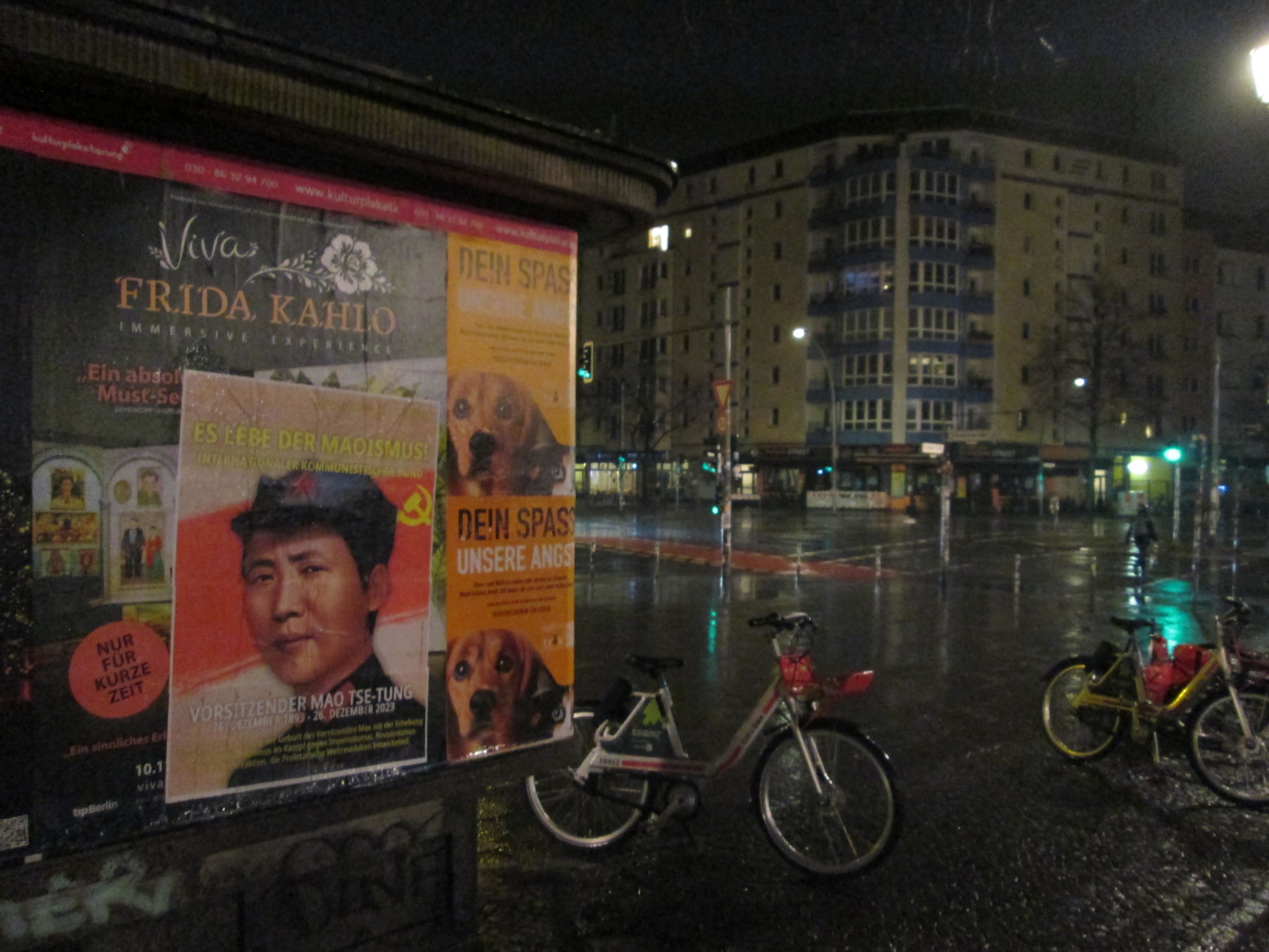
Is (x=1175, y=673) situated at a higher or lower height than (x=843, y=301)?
lower

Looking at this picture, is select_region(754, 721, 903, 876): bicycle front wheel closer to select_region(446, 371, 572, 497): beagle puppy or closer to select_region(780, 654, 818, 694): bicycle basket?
select_region(780, 654, 818, 694): bicycle basket

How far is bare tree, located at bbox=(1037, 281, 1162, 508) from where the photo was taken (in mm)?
58500

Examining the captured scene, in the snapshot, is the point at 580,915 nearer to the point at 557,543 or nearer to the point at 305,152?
the point at 557,543

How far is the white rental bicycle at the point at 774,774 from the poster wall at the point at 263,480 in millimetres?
877

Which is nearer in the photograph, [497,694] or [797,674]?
[497,694]

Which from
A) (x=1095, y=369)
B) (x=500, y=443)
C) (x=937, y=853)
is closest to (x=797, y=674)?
(x=937, y=853)

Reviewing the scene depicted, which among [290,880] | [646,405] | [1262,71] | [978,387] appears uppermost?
[978,387]

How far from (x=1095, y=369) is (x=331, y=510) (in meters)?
62.4

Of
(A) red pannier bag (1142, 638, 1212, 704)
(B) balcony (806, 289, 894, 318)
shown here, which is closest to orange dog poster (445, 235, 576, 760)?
(A) red pannier bag (1142, 638, 1212, 704)

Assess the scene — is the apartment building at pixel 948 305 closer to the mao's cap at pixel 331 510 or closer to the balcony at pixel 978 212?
the balcony at pixel 978 212

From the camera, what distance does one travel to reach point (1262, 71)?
8.94m

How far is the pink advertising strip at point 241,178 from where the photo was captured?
115 inches

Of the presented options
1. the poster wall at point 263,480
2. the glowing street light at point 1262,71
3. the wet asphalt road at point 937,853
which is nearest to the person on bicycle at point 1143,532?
the wet asphalt road at point 937,853

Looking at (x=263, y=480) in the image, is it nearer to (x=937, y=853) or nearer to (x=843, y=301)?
(x=937, y=853)
